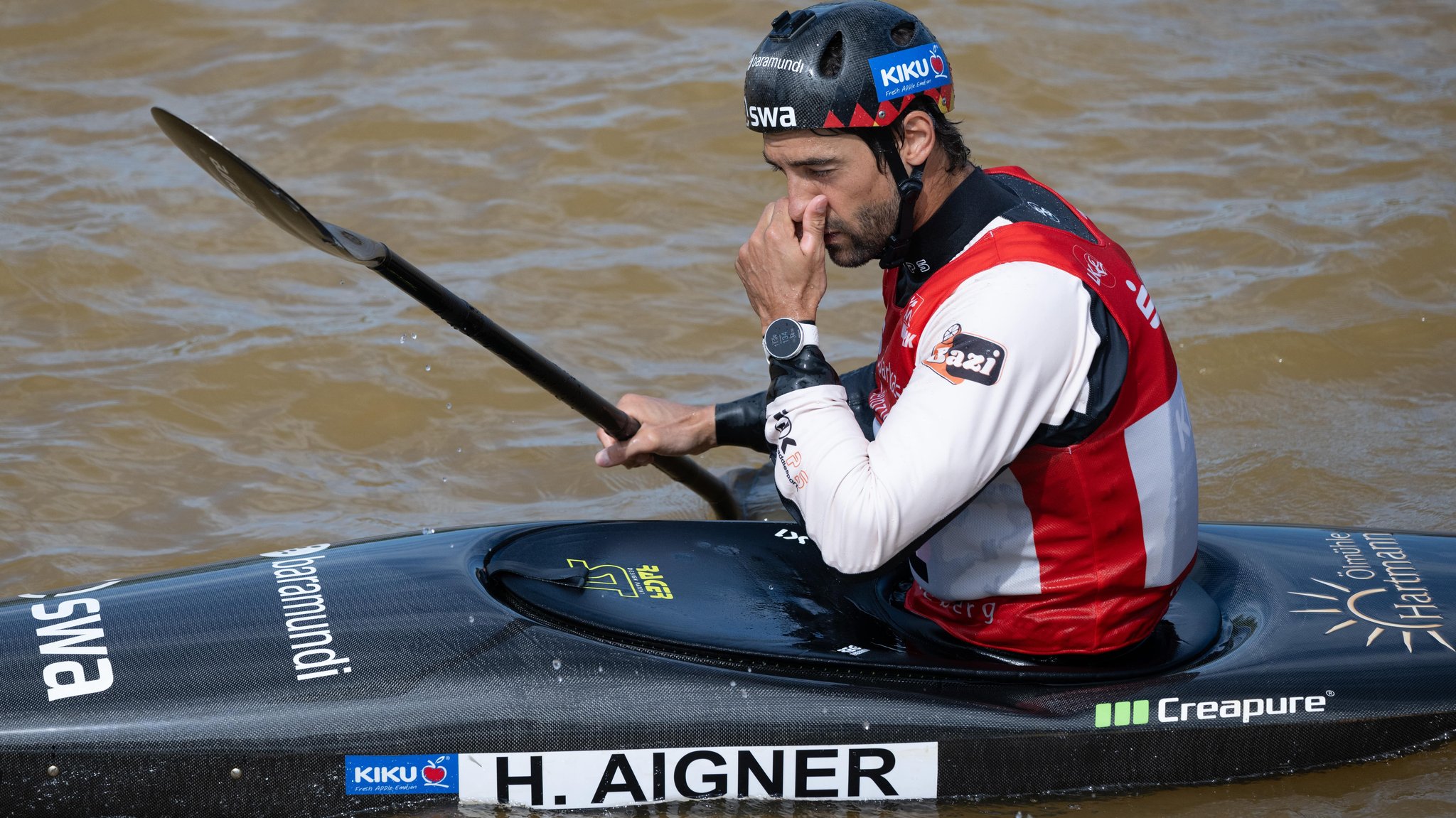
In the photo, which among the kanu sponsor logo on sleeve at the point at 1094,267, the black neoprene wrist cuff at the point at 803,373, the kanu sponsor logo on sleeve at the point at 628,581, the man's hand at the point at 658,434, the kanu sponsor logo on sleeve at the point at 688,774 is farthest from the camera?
the man's hand at the point at 658,434

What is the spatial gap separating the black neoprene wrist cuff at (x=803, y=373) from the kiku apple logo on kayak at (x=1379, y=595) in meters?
1.26

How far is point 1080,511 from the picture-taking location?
251cm

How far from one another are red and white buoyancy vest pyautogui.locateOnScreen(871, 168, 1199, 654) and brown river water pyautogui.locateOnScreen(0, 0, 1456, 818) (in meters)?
0.42

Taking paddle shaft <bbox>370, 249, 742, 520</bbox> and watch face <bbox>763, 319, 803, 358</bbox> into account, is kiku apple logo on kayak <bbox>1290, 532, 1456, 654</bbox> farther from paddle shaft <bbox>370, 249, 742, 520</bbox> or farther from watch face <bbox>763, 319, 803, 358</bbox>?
paddle shaft <bbox>370, 249, 742, 520</bbox>

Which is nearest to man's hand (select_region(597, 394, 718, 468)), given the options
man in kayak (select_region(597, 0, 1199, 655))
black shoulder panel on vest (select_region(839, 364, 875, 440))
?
black shoulder panel on vest (select_region(839, 364, 875, 440))

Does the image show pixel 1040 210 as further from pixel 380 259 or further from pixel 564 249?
pixel 564 249

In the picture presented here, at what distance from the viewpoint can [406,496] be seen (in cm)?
467

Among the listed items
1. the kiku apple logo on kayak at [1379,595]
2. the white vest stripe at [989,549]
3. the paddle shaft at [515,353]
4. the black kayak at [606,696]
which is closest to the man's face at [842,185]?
the white vest stripe at [989,549]

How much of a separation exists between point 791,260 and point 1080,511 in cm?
70

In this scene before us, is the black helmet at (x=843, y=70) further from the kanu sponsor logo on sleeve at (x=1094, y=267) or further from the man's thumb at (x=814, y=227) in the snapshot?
the kanu sponsor logo on sleeve at (x=1094, y=267)

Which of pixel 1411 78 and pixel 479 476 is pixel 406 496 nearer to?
pixel 479 476

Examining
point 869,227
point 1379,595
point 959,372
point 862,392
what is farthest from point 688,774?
point 1379,595

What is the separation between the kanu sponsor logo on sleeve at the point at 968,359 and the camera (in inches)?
89.7

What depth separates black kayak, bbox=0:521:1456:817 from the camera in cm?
260
